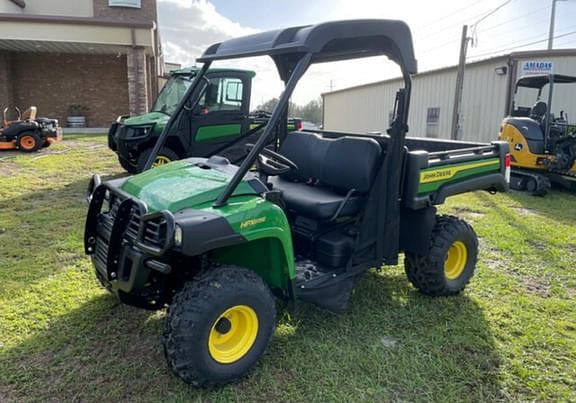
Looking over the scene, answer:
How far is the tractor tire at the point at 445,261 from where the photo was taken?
3514mm

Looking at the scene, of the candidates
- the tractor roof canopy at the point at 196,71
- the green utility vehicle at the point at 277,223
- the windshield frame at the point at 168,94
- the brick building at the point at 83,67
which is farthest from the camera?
the brick building at the point at 83,67

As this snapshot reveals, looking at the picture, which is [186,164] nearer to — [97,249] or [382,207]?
[97,249]

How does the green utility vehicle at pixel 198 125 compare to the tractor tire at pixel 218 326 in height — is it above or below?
above

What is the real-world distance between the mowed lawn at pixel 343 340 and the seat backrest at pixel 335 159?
94 centimetres

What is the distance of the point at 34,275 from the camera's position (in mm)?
3877

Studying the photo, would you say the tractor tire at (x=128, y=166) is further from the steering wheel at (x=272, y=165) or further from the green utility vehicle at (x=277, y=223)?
the steering wheel at (x=272, y=165)

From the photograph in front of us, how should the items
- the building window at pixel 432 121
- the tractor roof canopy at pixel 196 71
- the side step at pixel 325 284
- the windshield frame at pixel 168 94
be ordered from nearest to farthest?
the side step at pixel 325 284
the tractor roof canopy at pixel 196 71
the windshield frame at pixel 168 94
the building window at pixel 432 121

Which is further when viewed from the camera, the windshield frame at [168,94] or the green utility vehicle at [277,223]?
the windshield frame at [168,94]

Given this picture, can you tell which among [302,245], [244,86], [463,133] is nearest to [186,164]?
[302,245]

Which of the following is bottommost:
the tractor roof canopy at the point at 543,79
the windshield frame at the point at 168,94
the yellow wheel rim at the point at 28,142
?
the yellow wheel rim at the point at 28,142

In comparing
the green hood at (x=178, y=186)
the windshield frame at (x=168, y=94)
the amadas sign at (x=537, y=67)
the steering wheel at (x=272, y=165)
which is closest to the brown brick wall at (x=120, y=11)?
the windshield frame at (x=168, y=94)

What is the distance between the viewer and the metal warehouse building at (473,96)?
11.3 meters

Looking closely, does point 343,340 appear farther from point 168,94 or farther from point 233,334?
point 168,94

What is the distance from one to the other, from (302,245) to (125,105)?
58.6ft
